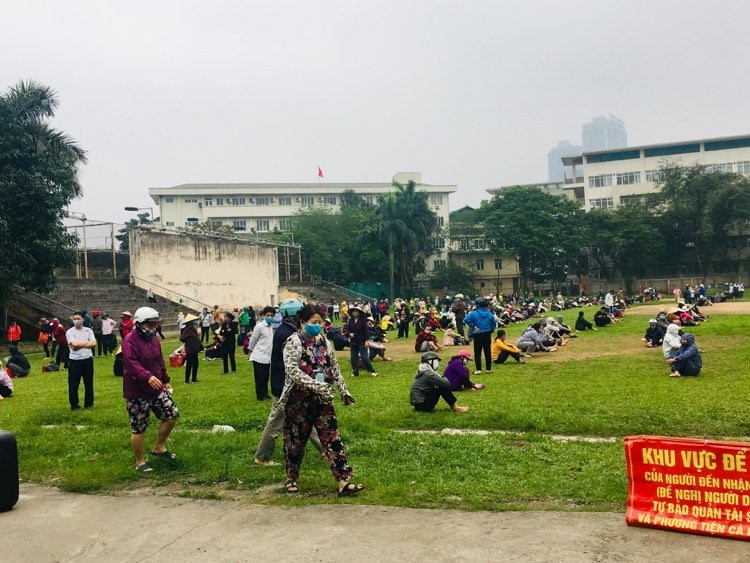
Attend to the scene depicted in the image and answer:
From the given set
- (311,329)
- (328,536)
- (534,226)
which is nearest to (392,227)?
(534,226)

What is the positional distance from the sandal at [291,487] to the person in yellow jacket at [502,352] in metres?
9.83

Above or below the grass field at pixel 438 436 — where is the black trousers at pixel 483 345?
above

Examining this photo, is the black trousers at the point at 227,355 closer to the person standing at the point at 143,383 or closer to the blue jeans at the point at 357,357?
the blue jeans at the point at 357,357

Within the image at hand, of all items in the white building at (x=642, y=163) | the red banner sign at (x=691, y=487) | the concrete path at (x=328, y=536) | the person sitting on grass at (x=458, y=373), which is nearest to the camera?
the concrete path at (x=328, y=536)

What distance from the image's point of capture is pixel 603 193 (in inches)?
2972

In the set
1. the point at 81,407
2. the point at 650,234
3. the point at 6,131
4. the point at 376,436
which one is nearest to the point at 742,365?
the point at 376,436

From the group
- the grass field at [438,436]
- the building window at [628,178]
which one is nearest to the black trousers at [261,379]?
the grass field at [438,436]

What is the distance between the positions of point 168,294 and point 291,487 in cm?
3182

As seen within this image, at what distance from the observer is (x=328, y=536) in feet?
16.2

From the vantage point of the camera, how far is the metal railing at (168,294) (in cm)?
3503

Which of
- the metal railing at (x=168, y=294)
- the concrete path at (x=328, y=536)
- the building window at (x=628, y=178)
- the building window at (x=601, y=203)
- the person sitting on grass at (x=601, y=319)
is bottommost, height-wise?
the concrete path at (x=328, y=536)

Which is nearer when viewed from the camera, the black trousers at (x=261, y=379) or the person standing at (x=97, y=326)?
the black trousers at (x=261, y=379)

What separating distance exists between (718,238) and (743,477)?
6656 centimetres

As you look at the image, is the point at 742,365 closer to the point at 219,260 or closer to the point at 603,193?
the point at 219,260
